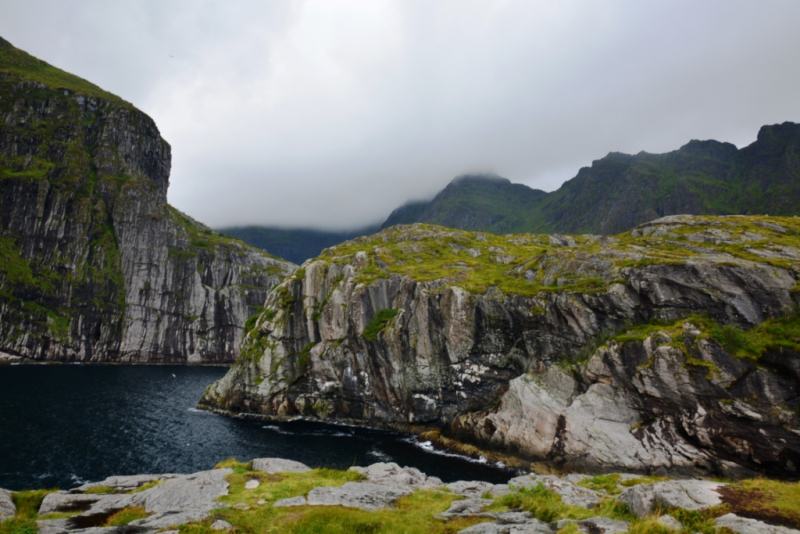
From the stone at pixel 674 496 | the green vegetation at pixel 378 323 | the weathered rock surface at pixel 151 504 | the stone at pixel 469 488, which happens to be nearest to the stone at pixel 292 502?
the weathered rock surface at pixel 151 504

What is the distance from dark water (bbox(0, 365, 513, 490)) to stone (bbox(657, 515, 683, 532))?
3396 cm

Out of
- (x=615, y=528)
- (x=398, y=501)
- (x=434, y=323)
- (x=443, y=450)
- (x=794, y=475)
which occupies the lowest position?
(x=443, y=450)

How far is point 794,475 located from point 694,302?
19080 millimetres

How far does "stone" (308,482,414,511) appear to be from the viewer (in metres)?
19.5

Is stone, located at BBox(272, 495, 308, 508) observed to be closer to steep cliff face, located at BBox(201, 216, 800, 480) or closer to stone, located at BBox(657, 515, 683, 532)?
stone, located at BBox(657, 515, 683, 532)

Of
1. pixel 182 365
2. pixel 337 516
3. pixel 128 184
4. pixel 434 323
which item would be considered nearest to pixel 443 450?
pixel 434 323

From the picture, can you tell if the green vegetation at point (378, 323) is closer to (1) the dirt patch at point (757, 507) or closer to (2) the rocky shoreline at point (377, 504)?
(2) the rocky shoreline at point (377, 504)

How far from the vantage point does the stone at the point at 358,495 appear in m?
19.5

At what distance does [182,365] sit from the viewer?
149 m

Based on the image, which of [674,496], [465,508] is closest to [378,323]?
[465,508]

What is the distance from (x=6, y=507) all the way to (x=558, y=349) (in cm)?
5458

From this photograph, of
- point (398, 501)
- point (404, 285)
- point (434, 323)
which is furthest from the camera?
point (404, 285)

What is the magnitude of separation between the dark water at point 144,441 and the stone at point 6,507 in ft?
85.3

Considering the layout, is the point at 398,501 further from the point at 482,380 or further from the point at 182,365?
the point at 182,365
